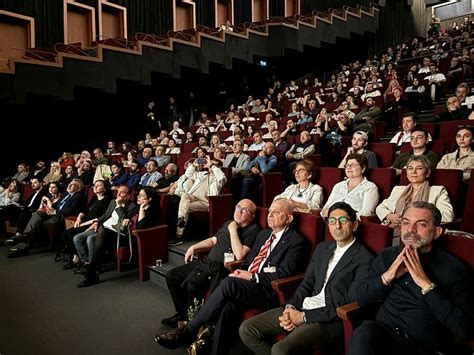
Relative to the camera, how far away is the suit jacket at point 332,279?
92cm

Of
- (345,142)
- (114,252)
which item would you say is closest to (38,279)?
(114,252)

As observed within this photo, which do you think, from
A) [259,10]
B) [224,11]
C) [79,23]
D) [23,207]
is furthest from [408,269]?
[259,10]

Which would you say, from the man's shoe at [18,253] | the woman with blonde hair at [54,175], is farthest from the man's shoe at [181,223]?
the woman with blonde hair at [54,175]

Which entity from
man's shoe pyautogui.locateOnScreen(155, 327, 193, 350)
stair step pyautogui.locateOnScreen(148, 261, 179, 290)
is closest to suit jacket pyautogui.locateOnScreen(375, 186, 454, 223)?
man's shoe pyautogui.locateOnScreen(155, 327, 193, 350)

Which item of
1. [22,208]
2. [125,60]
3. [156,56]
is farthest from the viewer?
[156,56]

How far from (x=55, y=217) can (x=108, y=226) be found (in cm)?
69

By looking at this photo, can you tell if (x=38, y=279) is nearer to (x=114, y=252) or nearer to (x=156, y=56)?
(x=114, y=252)

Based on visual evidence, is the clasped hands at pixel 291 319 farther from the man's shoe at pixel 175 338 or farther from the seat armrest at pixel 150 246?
the seat armrest at pixel 150 246

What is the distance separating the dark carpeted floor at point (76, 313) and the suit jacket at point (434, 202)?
0.81 metres

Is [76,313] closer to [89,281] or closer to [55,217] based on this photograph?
[89,281]

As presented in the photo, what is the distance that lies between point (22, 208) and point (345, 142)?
2310 millimetres

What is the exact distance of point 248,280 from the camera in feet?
3.72

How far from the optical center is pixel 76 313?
142 centimetres

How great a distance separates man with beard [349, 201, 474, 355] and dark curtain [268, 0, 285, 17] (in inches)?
264
